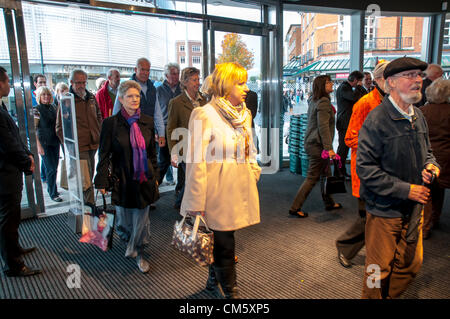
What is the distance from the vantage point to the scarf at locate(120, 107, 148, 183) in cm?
265

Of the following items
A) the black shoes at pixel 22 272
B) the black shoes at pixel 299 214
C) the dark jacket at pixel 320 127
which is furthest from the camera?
the black shoes at pixel 299 214

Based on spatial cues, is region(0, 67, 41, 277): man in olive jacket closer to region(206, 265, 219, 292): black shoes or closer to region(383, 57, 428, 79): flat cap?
region(206, 265, 219, 292): black shoes

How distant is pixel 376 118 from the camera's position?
1.83 metres

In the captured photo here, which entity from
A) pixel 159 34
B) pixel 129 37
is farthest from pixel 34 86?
pixel 159 34

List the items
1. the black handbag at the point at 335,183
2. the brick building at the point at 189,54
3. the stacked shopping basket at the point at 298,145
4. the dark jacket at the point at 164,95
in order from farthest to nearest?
the stacked shopping basket at the point at 298,145 < the brick building at the point at 189,54 < the dark jacket at the point at 164,95 < the black handbag at the point at 335,183

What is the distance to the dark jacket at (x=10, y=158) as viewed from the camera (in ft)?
8.18

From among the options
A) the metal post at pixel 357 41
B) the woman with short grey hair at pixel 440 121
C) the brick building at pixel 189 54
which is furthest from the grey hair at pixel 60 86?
the metal post at pixel 357 41

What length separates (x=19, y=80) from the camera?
12.6ft

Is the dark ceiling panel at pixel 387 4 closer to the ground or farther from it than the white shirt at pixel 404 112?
farther from it

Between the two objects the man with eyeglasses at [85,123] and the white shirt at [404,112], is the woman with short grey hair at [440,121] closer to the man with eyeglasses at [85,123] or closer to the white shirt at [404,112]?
the white shirt at [404,112]

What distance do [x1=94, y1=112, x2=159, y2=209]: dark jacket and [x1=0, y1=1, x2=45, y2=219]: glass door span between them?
1.88m

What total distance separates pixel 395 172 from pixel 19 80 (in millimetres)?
3959

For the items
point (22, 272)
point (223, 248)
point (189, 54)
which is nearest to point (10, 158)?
point (22, 272)

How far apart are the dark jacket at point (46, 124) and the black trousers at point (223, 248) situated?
3.46 meters
